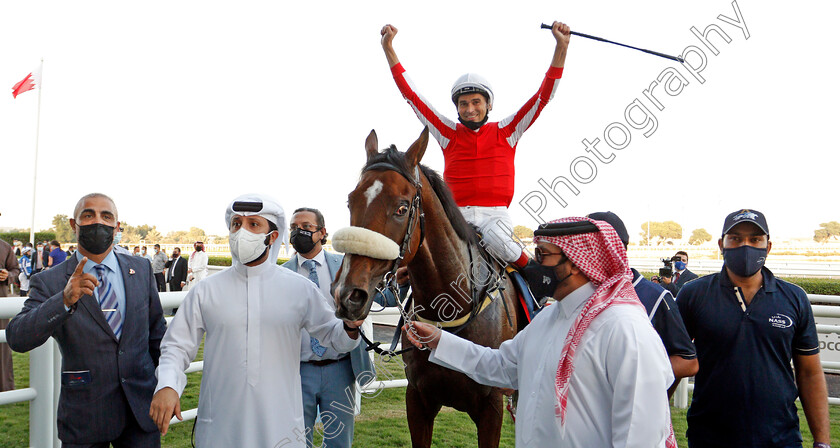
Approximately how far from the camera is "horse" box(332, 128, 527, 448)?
2.38 meters

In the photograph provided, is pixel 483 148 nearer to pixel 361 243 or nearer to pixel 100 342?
pixel 361 243

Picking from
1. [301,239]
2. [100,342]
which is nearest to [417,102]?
[301,239]

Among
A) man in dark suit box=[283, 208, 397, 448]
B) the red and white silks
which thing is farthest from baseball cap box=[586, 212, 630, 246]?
the red and white silks

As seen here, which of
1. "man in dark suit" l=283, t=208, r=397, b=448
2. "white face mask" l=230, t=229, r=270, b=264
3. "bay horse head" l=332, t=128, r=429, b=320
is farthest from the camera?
"man in dark suit" l=283, t=208, r=397, b=448

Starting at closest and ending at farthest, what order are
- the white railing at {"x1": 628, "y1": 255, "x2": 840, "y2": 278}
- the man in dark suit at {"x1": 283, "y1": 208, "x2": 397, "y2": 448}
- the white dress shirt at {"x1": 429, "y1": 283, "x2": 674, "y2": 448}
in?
the white dress shirt at {"x1": 429, "y1": 283, "x2": 674, "y2": 448}, the man in dark suit at {"x1": 283, "y1": 208, "x2": 397, "y2": 448}, the white railing at {"x1": 628, "y1": 255, "x2": 840, "y2": 278}

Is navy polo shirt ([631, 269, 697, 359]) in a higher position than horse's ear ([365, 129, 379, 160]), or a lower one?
lower

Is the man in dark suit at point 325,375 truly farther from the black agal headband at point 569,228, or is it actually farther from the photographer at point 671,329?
the photographer at point 671,329

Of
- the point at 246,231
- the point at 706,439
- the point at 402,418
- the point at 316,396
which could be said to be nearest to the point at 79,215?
the point at 246,231

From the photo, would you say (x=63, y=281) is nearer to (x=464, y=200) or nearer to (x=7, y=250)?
(x=464, y=200)

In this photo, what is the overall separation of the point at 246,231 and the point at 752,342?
89.9 inches

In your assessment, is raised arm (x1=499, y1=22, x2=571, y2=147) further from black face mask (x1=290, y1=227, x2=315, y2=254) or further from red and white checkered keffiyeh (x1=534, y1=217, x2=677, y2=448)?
red and white checkered keffiyeh (x1=534, y1=217, x2=677, y2=448)

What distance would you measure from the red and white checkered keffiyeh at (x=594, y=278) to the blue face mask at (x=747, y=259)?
3.31 ft

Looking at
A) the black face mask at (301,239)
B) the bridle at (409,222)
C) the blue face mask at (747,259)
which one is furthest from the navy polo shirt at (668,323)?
the black face mask at (301,239)

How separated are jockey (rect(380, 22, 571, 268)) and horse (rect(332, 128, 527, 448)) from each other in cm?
21
